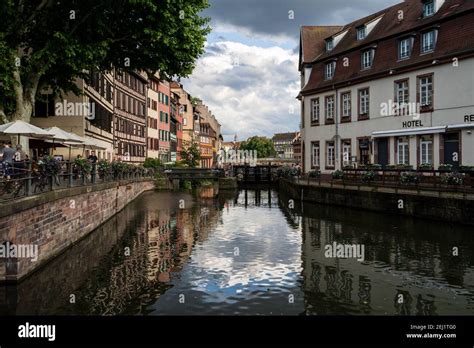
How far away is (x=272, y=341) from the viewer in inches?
318

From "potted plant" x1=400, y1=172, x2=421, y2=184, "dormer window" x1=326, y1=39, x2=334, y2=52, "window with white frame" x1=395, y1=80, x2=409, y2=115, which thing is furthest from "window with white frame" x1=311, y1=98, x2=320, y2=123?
"potted plant" x1=400, y1=172, x2=421, y2=184

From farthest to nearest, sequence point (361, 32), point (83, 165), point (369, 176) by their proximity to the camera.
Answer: point (361, 32) < point (369, 176) < point (83, 165)

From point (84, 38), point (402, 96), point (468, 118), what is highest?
point (84, 38)

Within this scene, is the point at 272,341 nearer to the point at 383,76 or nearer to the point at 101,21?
the point at 101,21

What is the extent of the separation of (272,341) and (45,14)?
1730cm

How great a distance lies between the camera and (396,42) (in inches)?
1297

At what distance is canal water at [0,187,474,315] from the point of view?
33.3 ft

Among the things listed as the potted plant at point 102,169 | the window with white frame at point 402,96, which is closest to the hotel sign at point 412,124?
the window with white frame at point 402,96

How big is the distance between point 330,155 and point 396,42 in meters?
10.4

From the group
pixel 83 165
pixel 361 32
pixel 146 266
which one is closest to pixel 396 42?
pixel 361 32

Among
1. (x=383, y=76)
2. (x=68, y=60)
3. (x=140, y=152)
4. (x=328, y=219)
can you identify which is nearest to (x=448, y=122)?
(x=383, y=76)

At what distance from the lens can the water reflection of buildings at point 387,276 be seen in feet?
33.3

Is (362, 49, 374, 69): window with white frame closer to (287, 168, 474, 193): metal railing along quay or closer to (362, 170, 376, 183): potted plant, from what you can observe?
(287, 168, 474, 193): metal railing along quay

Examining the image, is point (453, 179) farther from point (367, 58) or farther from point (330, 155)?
point (330, 155)
